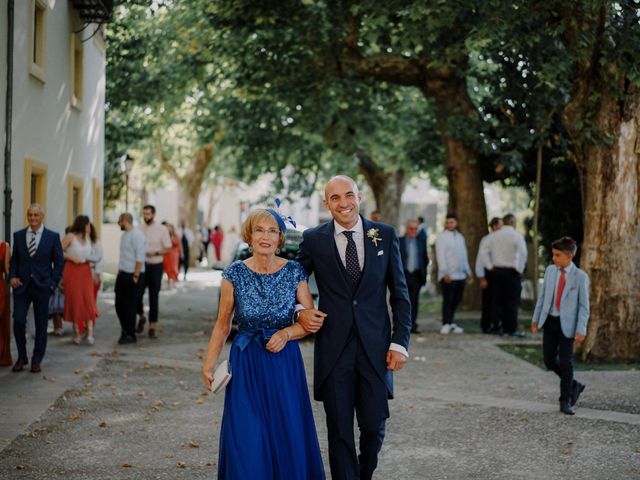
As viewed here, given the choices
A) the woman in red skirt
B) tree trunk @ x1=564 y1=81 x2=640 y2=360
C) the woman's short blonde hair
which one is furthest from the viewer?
the woman in red skirt

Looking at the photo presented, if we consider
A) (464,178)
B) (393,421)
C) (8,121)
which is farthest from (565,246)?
(464,178)

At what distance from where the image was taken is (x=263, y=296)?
5.64 m

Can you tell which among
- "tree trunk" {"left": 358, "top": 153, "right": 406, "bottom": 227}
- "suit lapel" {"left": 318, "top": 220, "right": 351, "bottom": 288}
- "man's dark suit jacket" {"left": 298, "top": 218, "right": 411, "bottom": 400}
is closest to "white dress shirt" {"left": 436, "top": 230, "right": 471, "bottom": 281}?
"man's dark suit jacket" {"left": 298, "top": 218, "right": 411, "bottom": 400}

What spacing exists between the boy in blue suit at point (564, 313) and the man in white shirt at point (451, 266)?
7.30m

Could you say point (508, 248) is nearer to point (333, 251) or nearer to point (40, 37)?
point (40, 37)

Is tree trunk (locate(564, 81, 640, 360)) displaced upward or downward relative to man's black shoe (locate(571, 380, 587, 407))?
upward

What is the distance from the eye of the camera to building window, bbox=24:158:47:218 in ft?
53.5

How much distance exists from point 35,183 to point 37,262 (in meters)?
6.25

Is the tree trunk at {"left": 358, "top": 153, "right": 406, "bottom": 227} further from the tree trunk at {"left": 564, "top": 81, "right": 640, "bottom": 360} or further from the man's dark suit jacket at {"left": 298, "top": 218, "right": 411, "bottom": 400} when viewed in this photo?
the man's dark suit jacket at {"left": 298, "top": 218, "right": 411, "bottom": 400}

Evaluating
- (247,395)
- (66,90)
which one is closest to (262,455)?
(247,395)

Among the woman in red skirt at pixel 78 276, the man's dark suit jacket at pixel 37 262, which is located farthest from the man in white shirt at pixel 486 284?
the man's dark suit jacket at pixel 37 262

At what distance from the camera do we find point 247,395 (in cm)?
554

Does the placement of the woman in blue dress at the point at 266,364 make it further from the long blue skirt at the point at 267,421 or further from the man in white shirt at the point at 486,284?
the man in white shirt at the point at 486,284

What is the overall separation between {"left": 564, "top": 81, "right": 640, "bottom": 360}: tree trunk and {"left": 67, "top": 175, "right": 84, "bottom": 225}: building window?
35.7 feet
